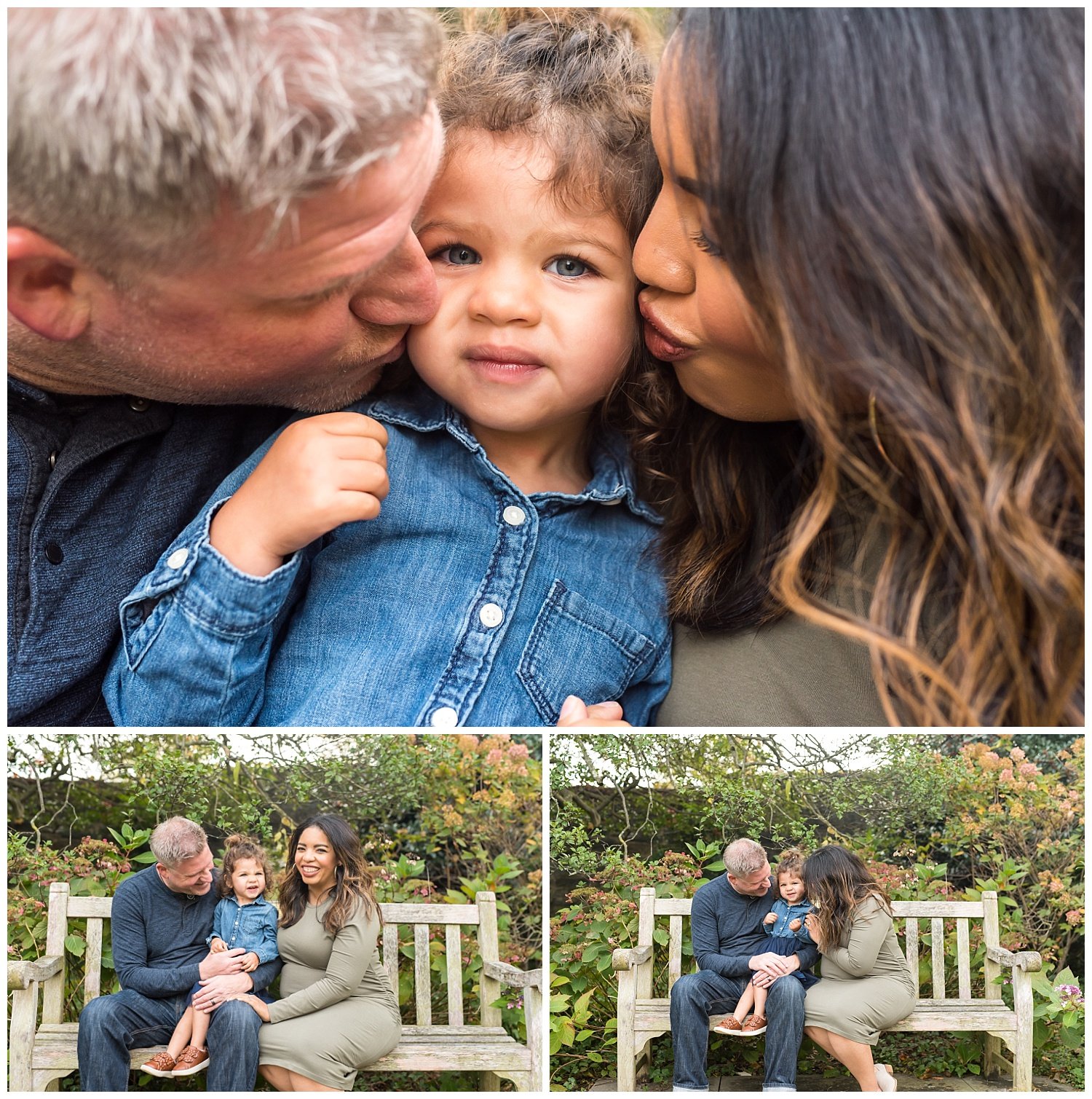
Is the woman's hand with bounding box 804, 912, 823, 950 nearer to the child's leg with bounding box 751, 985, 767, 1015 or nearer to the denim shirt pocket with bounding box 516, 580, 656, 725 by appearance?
the child's leg with bounding box 751, 985, 767, 1015

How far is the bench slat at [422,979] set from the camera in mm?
1323

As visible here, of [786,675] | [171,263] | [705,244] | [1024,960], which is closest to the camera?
[171,263]

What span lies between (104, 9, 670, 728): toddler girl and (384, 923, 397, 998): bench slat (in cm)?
25

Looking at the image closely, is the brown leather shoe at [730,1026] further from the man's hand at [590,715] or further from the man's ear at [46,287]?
the man's ear at [46,287]

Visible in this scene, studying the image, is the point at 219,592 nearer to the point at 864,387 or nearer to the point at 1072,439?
the point at 864,387

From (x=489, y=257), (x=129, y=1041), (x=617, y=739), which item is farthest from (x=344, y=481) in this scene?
(x=129, y=1041)

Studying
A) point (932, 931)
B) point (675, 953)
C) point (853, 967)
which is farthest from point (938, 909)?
point (675, 953)

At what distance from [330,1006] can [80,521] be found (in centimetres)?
69

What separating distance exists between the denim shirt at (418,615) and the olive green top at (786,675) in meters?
0.05

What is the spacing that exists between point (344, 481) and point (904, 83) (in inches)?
29.7

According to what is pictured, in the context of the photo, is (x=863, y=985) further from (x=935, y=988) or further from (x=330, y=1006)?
(x=330, y=1006)

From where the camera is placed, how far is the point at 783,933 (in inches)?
51.8

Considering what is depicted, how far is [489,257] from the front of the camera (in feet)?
4.52

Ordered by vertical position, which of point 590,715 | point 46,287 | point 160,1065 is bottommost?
point 160,1065
